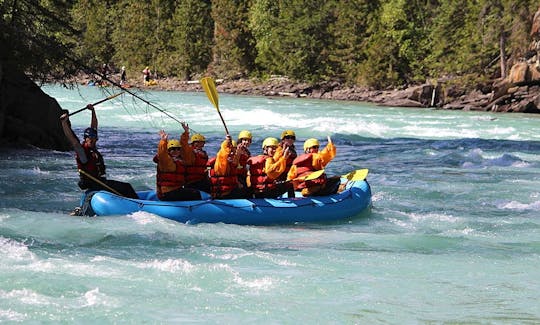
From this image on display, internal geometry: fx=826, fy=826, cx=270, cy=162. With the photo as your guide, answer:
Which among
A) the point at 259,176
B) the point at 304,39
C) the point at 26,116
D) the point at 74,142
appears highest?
the point at 304,39

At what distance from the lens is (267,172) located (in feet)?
32.6

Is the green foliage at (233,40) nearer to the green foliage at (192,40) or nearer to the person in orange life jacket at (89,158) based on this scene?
the green foliage at (192,40)

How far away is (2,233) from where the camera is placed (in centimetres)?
841

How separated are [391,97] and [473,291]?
35.6 m

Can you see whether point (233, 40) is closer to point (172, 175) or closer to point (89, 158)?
point (172, 175)

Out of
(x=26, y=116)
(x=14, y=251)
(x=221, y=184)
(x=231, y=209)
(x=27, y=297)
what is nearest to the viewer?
(x=27, y=297)

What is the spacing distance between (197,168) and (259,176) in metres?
0.76

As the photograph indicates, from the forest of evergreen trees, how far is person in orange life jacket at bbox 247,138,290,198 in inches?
311

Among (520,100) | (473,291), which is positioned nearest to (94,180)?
(473,291)

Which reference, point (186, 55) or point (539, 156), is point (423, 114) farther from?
point (186, 55)

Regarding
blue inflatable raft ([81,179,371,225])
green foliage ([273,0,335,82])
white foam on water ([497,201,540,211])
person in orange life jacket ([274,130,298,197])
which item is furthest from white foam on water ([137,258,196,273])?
green foliage ([273,0,335,82])

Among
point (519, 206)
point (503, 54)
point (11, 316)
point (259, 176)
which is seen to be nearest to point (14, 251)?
point (11, 316)

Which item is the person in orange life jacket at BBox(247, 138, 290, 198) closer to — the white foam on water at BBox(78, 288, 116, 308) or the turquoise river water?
the turquoise river water

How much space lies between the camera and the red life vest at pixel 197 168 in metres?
10.0
